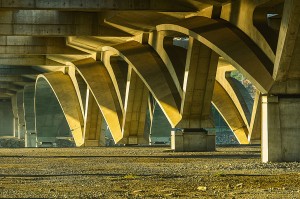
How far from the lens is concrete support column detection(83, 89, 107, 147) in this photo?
84.3 meters

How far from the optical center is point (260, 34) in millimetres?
40250

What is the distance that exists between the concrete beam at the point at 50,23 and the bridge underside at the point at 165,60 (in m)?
0.05

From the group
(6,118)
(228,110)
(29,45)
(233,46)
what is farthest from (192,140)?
(6,118)

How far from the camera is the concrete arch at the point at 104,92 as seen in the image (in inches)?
3000

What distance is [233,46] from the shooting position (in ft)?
141

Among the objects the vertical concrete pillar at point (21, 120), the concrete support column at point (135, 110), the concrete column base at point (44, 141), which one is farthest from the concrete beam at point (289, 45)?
the vertical concrete pillar at point (21, 120)

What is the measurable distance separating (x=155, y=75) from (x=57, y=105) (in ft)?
173

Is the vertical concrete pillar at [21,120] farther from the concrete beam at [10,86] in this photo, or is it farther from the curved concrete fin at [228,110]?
the curved concrete fin at [228,110]

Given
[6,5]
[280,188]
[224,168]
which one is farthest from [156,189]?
[6,5]

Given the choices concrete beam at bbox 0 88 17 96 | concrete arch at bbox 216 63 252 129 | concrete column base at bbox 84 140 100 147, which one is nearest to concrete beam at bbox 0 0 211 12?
concrete arch at bbox 216 63 252 129

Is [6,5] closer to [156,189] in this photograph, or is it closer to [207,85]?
[207,85]

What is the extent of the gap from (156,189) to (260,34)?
20.0 meters

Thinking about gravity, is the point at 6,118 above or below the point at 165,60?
below

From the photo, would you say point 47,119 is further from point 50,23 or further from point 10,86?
point 50,23
